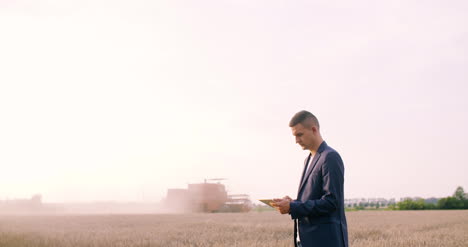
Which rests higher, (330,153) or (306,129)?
→ (306,129)

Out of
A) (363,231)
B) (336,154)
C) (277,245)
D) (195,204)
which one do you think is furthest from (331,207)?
(195,204)

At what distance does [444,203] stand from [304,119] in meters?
52.9

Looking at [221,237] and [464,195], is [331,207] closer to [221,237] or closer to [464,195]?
[221,237]

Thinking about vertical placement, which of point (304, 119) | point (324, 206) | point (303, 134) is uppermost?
point (304, 119)

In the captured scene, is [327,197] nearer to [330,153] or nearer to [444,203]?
[330,153]

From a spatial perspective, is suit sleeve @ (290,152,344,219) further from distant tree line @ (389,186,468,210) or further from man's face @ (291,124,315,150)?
distant tree line @ (389,186,468,210)

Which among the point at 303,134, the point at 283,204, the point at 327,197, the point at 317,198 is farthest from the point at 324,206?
the point at 303,134

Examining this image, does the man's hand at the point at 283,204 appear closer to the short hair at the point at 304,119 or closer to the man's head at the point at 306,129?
the man's head at the point at 306,129

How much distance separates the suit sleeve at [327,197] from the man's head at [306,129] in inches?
9.4

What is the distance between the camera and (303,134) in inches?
149

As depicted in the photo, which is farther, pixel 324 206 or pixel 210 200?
pixel 210 200

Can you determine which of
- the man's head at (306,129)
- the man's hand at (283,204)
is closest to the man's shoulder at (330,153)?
the man's head at (306,129)

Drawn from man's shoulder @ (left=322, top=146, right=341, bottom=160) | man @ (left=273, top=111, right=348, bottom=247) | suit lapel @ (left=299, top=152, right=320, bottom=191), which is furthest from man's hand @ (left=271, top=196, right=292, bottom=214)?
man's shoulder @ (left=322, top=146, right=341, bottom=160)

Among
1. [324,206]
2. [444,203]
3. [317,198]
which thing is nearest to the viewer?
[324,206]
